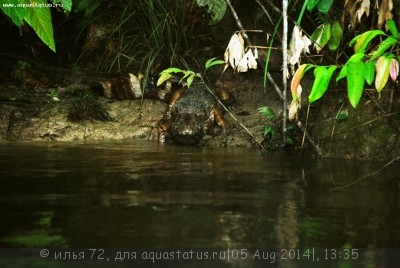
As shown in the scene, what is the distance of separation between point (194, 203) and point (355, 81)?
100cm

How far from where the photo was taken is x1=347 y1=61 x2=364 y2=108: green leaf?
232 centimetres

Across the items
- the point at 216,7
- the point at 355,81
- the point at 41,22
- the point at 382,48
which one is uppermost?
the point at 216,7

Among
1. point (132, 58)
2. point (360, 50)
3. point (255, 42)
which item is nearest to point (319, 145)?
point (360, 50)

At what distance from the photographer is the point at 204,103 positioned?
4891 mm

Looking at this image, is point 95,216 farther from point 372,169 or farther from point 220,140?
point 220,140

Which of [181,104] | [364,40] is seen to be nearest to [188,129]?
[181,104]

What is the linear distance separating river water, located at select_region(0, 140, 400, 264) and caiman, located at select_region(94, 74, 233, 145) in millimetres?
1242

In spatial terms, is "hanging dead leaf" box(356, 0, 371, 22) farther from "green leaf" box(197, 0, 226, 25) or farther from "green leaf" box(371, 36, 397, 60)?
"green leaf" box(197, 0, 226, 25)

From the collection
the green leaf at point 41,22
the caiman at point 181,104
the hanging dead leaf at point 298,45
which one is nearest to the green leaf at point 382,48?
the hanging dead leaf at point 298,45

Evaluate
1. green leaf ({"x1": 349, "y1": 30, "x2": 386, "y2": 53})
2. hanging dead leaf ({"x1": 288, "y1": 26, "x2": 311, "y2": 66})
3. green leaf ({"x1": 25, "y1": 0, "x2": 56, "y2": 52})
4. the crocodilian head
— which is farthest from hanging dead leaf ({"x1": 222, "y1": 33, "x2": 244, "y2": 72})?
the crocodilian head

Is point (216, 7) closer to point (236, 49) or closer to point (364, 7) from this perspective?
point (236, 49)

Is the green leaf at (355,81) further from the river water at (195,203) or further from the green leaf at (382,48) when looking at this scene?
the river water at (195,203)

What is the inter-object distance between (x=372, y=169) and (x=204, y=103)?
2.27 m

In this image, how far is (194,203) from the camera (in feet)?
6.46
